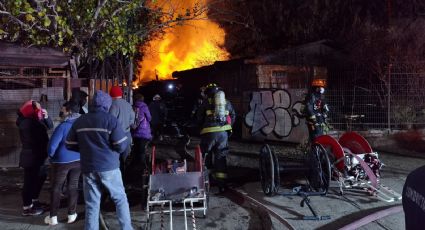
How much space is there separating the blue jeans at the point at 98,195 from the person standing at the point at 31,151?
1.74 m

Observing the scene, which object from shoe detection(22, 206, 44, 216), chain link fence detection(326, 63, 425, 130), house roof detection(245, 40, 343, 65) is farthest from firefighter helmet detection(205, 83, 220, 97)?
house roof detection(245, 40, 343, 65)

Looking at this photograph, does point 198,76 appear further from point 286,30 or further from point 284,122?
point 284,122

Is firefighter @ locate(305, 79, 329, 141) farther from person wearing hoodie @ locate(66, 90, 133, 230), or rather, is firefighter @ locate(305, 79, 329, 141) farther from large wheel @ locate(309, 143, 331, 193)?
person wearing hoodie @ locate(66, 90, 133, 230)

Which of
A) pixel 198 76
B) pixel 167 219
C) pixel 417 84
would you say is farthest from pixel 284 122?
pixel 198 76

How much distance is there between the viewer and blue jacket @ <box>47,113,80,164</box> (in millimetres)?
5867

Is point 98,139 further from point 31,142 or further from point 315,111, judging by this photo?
point 315,111

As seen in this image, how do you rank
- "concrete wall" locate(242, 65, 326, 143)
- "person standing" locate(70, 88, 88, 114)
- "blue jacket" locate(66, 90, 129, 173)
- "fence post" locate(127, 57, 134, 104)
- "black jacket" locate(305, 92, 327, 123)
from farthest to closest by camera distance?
"concrete wall" locate(242, 65, 326, 143), "fence post" locate(127, 57, 134, 104), "black jacket" locate(305, 92, 327, 123), "person standing" locate(70, 88, 88, 114), "blue jacket" locate(66, 90, 129, 173)

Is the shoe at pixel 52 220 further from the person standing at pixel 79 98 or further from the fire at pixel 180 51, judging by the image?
the fire at pixel 180 51

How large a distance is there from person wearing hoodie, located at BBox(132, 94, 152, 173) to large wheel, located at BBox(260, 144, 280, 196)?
287 centimetres

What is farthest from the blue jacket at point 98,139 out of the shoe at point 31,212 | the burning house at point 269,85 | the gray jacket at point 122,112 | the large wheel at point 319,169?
the burning house at point 269,85

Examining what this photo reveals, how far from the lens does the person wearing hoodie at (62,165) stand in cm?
592

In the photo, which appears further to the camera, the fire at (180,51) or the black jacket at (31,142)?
the fire at (180,51)

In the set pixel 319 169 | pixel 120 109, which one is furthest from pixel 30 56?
pixel 319 169

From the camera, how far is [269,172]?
270 inches
